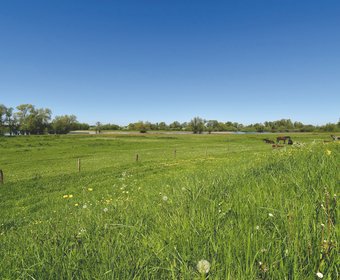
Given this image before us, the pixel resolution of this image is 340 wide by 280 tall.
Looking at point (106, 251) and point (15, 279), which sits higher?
point (106, 251)

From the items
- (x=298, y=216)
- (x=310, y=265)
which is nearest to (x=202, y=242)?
(x=310, y=265)

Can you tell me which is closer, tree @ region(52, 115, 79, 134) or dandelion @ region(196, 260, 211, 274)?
dandelion @ region(196, 260, 211, 274)

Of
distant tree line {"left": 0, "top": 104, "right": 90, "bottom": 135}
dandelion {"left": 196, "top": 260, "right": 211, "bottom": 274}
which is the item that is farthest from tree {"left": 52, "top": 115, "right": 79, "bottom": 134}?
dandelion {"left": 196, "top": 260, "right": 211, "bottom": 274}

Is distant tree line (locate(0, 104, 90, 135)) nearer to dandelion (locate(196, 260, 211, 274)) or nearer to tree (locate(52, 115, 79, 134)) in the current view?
tree (locate(52, 115, 79, 134))

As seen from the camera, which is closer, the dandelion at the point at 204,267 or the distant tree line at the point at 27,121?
the dandelion at the point at 204,267

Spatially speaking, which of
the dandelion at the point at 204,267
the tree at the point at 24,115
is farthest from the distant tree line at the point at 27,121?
the dandelion at the point at 204,267

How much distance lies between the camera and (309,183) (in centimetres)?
320

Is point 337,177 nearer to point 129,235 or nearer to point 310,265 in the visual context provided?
point 310,265

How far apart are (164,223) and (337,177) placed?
256 centimetres

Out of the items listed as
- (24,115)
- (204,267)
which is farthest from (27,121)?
(204,267)

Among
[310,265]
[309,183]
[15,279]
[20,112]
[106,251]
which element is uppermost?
[20,112]

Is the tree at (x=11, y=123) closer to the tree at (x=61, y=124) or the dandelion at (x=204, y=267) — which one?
the tree at (x=61, y=124)

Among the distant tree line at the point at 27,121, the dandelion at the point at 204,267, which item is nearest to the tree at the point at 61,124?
the distant tree line at the point at 27,121

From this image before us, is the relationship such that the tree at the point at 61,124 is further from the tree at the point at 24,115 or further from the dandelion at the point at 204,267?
the dandelion at the point at 204,267
